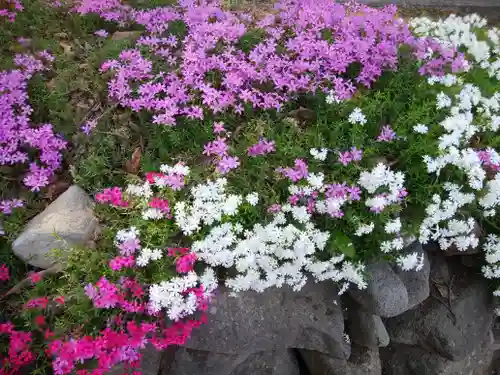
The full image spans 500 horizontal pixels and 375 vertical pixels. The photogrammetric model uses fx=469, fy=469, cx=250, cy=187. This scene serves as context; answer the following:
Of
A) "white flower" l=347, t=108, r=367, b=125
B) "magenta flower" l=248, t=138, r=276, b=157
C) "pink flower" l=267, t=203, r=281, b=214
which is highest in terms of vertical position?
"white flower" l=347, t=108, r=367, b=125

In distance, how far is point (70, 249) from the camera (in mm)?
3273

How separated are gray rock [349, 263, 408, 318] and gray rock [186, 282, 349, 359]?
0.28 meters

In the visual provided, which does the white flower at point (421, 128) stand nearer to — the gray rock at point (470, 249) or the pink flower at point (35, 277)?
the gray rock at point (470, 249)

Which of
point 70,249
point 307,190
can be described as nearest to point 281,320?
point 307,190

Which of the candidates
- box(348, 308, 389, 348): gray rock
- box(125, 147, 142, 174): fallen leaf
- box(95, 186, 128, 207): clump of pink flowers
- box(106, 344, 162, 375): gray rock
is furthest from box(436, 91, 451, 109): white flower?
box(106, 344, 162, 375): gray rock

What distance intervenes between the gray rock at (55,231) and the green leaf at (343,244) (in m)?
1.77

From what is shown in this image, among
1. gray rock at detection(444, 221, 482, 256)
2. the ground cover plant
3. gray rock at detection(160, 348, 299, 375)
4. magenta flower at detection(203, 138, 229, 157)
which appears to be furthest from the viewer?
gray rock at detection(444, 221, 482, 256)

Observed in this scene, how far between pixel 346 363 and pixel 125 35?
358cm

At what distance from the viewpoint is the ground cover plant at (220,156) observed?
319 cm

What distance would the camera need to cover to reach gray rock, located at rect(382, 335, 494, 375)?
15.1 feet

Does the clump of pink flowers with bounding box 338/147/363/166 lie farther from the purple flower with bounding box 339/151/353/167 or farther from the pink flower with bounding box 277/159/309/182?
the pink flower with bounding box 277/159/309/182

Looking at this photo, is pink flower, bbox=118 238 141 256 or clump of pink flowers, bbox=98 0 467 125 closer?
pink flower, bbox=118 238 141 256

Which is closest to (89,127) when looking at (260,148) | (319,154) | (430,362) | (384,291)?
(260,148)

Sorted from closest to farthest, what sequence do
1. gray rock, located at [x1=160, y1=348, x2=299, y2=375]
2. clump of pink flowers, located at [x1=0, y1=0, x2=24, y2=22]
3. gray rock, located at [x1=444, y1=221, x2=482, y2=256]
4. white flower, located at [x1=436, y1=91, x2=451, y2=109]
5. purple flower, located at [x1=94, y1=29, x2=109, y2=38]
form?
gray rock, located at [x1=160, y1=348, x2=299, y2=375], white flower, located at [x1=436, y1=91, x2=451, y2=109], gray rock, located at [x1=444, y1=221, x2=482, y2=256], purple flower, located at [x1=94, y1=29, x2=109, y2=38], clump of pink flowers, located at [x1=0, y1=0, x2=24, y2=22]
